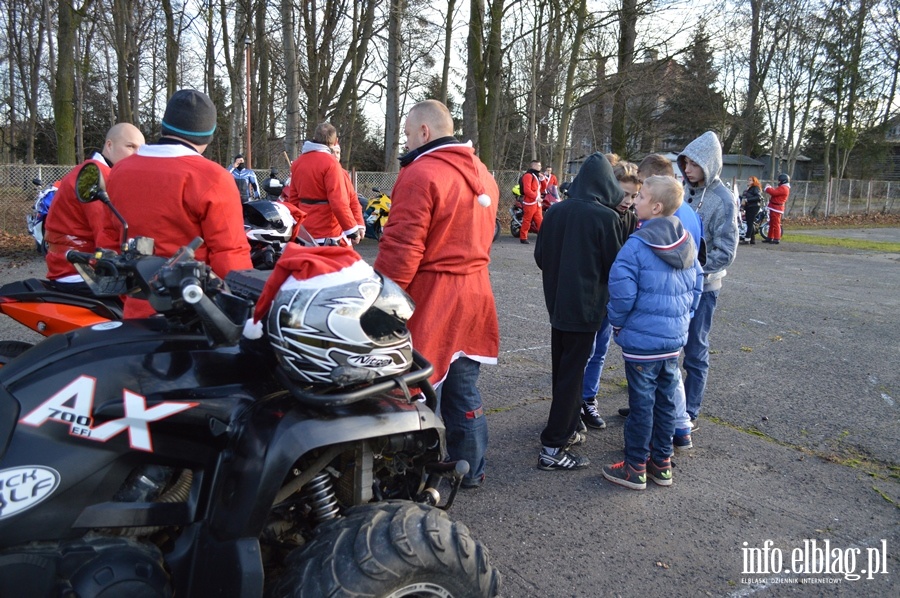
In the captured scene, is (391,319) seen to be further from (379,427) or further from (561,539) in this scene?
(561,539)

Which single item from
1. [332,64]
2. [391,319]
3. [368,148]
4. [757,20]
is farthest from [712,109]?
[391,319]

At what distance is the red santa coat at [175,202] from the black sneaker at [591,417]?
263 cm

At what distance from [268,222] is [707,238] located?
335 centimetres

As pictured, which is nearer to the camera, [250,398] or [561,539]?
[250,398]

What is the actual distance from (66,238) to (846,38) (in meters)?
39.1

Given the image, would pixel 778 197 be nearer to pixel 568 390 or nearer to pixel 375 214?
pixel 375 214

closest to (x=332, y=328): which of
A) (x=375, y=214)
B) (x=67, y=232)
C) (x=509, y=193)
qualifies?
(x=67, y=232)

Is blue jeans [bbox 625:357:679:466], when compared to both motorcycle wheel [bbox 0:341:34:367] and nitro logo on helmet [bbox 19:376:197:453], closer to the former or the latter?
nitro logo on helmet [bbox 19:376:197:453]

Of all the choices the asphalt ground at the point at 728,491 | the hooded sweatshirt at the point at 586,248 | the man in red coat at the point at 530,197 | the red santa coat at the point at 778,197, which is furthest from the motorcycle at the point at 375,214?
the red santa coat at the point at 778,197

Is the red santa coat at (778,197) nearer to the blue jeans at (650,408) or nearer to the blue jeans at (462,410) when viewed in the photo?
the blue jeans at (650,408)

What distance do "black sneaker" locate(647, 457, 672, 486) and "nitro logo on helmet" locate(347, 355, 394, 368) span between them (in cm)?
238

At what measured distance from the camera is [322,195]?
23.7ft

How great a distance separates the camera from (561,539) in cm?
338

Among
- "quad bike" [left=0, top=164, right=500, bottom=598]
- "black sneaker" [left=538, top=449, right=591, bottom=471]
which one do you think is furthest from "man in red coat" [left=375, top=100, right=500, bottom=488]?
"quad bike" [left=0, top=164, right=500, bottom=598]
